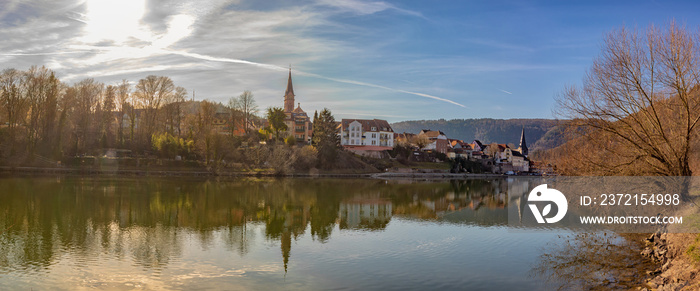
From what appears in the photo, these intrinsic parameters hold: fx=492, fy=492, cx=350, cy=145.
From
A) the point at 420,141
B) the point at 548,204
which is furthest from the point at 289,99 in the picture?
the point at 548,204

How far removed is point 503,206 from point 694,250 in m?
29.0

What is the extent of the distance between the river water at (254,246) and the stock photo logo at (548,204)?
331 centimetres

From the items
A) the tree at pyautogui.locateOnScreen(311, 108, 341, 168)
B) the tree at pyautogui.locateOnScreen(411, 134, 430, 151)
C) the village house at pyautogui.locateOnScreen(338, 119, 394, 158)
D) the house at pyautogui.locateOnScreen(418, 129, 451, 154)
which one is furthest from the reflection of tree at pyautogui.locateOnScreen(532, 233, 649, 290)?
the house at pyautogui.locateOnScreen(418, 129, 451, 154)

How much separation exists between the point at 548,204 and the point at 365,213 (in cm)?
2051

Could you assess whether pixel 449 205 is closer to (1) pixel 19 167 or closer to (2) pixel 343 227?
(2) pixel 343 227

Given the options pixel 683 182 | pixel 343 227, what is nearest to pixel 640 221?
pixel 683 182

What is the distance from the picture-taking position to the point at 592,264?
18562mm

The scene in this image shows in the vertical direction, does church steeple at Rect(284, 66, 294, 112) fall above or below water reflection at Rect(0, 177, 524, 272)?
above

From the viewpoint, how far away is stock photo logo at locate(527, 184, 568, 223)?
3364cm

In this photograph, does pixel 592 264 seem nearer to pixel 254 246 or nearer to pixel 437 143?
pixel 254 246

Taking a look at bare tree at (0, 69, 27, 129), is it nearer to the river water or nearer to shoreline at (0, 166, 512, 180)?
shoreline at (0, 166, 512, 180)

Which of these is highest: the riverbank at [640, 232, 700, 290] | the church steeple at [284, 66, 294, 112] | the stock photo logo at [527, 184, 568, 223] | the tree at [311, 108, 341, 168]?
the church steeple at [284, 66, 294, 112]

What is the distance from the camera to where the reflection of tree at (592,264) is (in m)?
16.1

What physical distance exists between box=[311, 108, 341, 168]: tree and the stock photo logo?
39825mm
